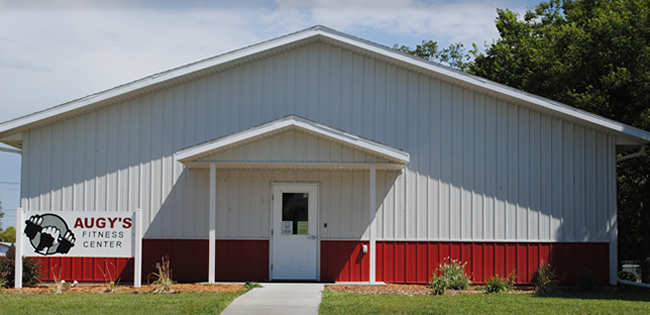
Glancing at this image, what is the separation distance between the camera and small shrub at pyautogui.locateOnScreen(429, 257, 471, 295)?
41.8 feet

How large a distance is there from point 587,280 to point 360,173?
553 cm

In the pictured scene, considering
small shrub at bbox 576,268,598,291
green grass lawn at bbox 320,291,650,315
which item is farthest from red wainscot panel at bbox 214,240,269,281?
small shrub at bbox 576,268,598,291

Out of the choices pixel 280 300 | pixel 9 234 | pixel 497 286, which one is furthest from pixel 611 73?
pixel 9 234

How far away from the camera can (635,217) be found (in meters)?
19.4

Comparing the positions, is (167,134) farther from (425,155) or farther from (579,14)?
(579,14)

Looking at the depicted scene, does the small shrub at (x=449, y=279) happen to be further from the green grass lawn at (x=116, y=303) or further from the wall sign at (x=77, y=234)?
the wall sign at (x=77, y=234)

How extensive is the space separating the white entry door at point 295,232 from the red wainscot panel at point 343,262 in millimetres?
209

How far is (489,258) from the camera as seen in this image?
46.3 feet

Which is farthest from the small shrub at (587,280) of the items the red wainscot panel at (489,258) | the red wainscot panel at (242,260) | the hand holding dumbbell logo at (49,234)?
the hand holding dumbbell logo at (49,234)

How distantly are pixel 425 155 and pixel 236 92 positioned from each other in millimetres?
4725

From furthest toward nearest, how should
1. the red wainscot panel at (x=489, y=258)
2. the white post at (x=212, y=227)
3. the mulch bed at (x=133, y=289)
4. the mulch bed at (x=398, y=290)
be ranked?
1. the red wainscot panel at (x=489, y=258)
2. the white post at (x=212, y=227)
3. the mulch bed at (x=398, y=290)
4. the mulch bed at (x=133, y=289)

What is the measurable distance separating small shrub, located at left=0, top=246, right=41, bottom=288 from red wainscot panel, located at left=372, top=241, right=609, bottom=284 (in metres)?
7.73

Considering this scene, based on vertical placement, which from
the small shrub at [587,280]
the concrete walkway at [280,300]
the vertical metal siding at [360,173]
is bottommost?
the concrete walkway at [280,300]

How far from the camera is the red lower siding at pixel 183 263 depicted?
14.2 meters
